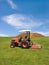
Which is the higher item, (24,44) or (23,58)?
(24,44)

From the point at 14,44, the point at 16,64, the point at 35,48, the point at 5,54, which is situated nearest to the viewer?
the point at 16,64

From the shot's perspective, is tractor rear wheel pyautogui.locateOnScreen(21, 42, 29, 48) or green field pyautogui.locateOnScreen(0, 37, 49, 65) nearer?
green field pyautogui.locateOnScreen(0, 37, 49, 65)

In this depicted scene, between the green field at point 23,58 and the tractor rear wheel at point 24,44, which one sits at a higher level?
the tractor rear wheel at point 24,44

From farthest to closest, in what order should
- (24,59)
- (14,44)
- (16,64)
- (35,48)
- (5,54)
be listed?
(14,44) → (35,48) → (5,54) → (24,59) → (16,64)

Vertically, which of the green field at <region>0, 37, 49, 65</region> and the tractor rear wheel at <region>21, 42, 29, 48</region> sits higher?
the tractor rear wheel at <region>21, 42, 29, 48</region>

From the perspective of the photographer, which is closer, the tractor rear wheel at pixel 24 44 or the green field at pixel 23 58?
the green field at pixel 23 58

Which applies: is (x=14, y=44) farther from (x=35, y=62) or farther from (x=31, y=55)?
(x=35, y=62)

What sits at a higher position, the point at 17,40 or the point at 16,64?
the point at 17,40

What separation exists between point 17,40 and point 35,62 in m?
10.3

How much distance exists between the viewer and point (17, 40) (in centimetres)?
3212

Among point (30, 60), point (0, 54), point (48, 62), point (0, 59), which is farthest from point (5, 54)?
point (48, 62)

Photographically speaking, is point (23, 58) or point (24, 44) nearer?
point (23, 58)

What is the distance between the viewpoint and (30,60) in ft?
75.5

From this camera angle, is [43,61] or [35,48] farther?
[35,48]
